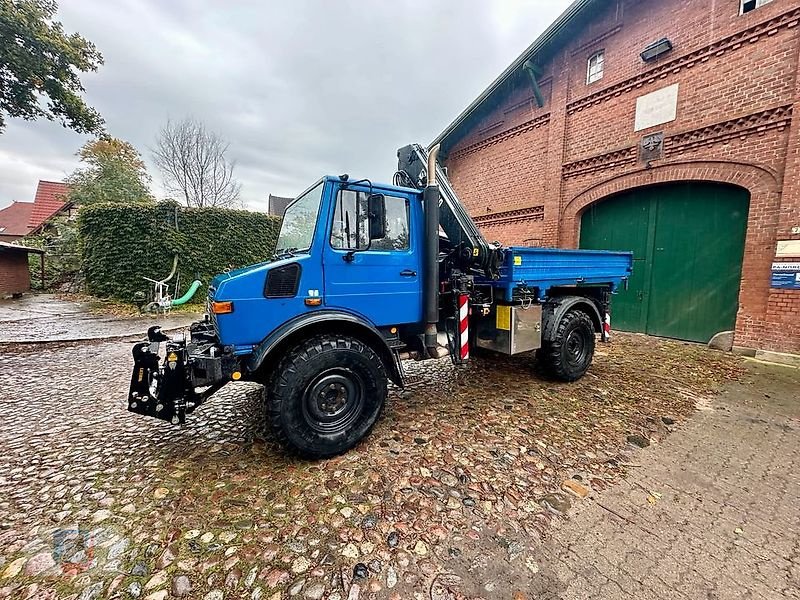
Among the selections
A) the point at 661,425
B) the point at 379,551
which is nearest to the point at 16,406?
the point at 379,551

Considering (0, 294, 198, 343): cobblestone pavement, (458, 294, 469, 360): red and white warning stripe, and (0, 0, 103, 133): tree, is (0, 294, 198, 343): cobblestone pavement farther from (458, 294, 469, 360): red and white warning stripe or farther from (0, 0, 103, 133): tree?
(458, 294, 469, 360): red and white warning stripe

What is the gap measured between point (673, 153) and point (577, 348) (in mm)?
4678

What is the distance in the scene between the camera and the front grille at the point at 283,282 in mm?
2666

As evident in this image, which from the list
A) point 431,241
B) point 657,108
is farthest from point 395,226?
point 657,108

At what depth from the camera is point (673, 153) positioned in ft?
21.5

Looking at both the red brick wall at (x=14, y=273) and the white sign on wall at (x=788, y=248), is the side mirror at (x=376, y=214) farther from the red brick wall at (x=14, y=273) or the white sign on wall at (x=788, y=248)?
the red brick wall at (x=14, y=273)

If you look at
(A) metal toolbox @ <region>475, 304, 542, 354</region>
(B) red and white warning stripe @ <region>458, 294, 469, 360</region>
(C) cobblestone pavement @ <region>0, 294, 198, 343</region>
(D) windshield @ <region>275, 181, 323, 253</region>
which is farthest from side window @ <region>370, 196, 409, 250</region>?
(C) cobblestone pavement @ <region>0, 294, 198, 343</region>

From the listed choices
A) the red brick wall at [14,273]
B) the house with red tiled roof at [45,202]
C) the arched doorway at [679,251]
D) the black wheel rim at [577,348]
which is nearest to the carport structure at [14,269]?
the red brick wall at [14,273]

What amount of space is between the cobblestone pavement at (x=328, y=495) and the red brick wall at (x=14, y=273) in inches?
591

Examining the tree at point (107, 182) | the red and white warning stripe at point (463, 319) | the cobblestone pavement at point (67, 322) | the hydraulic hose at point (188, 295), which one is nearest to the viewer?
the red and white warning stripe at point (463, 319)

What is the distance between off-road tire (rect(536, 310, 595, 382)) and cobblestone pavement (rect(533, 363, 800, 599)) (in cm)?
131

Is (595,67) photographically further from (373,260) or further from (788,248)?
(373,260)

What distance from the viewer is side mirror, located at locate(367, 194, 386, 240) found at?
2848 mm

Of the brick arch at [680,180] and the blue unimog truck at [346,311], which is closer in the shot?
the blue unimog truck at [346,311]
